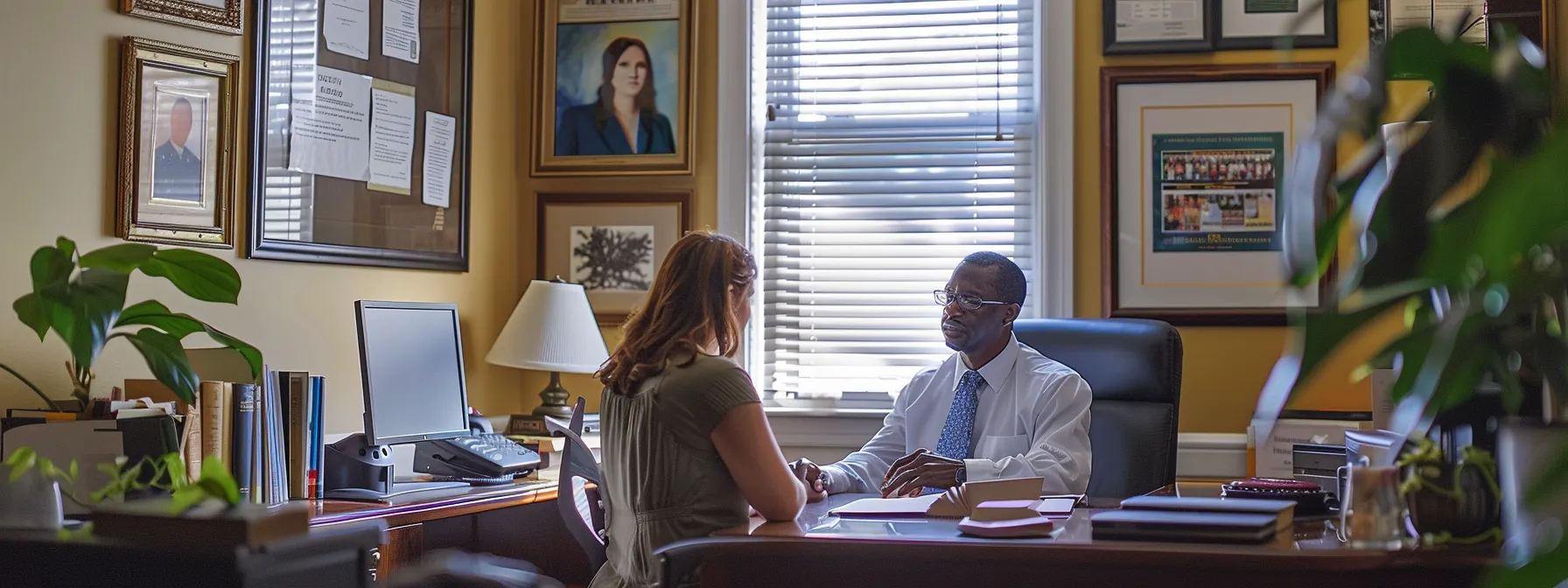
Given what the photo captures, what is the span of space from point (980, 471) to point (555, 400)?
1.37 meters

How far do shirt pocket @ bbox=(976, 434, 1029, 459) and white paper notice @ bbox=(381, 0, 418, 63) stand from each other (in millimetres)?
1724

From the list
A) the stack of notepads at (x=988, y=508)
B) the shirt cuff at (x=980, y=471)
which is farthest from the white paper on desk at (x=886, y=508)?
the shirt cuff at (x=980, y=471)

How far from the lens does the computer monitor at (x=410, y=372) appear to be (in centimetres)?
272

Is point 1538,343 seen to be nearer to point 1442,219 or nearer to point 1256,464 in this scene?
point 1442,219

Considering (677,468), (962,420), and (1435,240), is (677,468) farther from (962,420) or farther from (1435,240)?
(1435,240)

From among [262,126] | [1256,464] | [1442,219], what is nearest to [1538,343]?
[1442,219]

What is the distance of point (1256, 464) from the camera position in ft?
10.2

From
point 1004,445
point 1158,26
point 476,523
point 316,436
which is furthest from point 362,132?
point 1158,26

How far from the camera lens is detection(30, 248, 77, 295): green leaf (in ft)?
6.64

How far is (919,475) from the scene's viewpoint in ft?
8.29

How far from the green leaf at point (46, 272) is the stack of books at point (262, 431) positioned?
0.34 m

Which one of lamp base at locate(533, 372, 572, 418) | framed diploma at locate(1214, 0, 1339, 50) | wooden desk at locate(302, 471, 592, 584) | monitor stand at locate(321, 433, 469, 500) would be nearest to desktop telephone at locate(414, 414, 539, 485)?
wooden desk at locate(302, 471, 592, 584)

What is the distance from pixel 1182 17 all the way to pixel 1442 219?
9.07ft

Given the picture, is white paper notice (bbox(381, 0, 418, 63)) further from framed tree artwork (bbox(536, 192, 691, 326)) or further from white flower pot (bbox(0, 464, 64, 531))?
white flower pot (bbox(0, 464, 64, 531))
